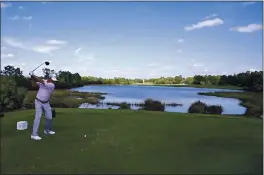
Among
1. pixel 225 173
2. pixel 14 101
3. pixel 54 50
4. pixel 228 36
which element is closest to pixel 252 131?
pixel 225 173

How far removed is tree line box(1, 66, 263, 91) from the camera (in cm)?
279

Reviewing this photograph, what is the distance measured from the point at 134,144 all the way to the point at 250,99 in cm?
109

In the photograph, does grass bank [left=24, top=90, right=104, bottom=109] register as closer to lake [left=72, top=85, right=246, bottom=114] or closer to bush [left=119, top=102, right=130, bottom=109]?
lake [left=72, top=85, right=246, bottom=114]

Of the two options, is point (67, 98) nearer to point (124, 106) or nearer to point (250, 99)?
point (124, 106)

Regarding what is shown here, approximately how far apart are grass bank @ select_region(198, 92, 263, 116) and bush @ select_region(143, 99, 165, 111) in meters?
0.38

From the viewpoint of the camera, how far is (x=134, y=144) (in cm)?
269

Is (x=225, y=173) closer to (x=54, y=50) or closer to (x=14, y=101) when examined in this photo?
(x=54, y=50)

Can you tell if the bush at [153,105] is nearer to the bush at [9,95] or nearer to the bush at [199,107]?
the bush at [199,107]

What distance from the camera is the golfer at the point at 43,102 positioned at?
9.03 ft

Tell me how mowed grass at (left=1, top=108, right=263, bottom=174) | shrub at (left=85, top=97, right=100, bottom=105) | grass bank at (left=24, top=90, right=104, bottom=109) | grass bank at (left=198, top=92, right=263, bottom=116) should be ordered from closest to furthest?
mowed grass at (left=1, top=108, right=263, bottom=174)
grass bank at (left=198, top=92, right=263, bottom=116)
grass bank at (left=24, top=90, right=104, bottom=109)
shrub at (left=85, top=97, right=100, bottom=105)

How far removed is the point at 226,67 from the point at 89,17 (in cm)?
131

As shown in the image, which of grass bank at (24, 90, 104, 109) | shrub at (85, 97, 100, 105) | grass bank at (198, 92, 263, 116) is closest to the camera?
grass bank at (198, 92, 263, 116)

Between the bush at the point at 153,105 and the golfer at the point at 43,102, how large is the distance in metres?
0.85

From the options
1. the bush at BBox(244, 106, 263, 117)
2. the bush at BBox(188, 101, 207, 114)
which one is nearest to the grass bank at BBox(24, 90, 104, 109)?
the bush at BBox(188, 101, 207, 114)
